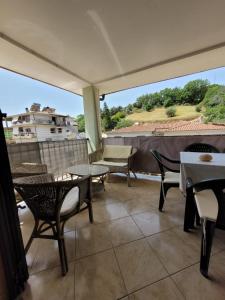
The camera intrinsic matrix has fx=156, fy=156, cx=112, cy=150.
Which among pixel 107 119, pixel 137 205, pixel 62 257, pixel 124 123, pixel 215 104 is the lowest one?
pixel 137 205

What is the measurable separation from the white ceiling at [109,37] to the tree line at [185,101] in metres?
1.39

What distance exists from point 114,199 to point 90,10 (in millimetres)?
2474

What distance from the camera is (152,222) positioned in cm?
182

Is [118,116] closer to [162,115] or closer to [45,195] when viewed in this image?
[162,115]

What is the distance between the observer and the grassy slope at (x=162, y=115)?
4.94 m

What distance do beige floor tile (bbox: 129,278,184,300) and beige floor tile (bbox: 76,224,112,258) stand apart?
0.49 meters

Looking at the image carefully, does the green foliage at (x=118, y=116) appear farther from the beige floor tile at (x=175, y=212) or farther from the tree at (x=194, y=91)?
the beige floor tile at (x=175, y=212)

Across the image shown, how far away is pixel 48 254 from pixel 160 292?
0.97 meters

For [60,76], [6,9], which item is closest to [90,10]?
[6,9]

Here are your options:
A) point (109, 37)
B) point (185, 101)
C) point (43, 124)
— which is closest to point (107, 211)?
point (109, 37)

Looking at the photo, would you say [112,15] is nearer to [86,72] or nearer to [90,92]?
[86,72]

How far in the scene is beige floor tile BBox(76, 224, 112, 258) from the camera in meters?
1.44

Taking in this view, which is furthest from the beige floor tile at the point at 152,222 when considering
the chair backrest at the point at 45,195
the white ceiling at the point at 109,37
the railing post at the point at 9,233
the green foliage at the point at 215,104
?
the green foliage at the point at 215,104

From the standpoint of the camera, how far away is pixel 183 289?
3.38ft
